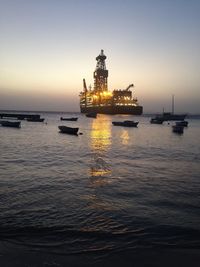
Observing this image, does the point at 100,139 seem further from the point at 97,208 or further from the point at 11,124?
the point at 97,208

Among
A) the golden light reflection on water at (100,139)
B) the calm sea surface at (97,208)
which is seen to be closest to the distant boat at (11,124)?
the golden light reflection on water at (100,139)

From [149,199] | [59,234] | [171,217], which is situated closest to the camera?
[59,234]

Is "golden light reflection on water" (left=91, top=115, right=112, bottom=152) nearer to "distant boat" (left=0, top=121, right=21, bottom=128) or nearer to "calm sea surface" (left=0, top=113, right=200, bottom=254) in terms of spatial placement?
"calm sea surface" (left=0, top=113, right=200, bottom=254)

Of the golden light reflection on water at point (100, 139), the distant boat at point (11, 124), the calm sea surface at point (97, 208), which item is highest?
the distant boat at point (11, 124)

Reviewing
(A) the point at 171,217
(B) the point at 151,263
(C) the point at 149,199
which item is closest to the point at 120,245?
(B) the point at 151,263

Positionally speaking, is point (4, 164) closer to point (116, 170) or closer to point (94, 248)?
point (116, 170)

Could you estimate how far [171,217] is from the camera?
13.8 m

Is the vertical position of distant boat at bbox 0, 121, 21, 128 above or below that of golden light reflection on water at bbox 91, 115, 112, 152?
above

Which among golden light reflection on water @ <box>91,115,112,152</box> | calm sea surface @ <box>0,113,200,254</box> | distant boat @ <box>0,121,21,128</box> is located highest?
distant boat @ <box>0,121,21,128</box>

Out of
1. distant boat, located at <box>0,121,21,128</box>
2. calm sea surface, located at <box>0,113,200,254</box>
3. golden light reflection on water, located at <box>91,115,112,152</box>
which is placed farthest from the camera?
distant boat, located at <box>0,121,21,128</box>

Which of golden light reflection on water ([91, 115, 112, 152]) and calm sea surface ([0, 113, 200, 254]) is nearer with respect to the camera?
calm sea surface ([0, 113, 200, 254])

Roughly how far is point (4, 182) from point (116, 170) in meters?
9.92

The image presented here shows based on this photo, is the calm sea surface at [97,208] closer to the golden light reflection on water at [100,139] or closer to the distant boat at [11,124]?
the golden light reflection on water at [100,139]

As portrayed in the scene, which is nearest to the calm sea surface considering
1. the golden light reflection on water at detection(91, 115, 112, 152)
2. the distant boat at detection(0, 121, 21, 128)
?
the golden light reflection on water at detection(91, 115, 112, 152)
